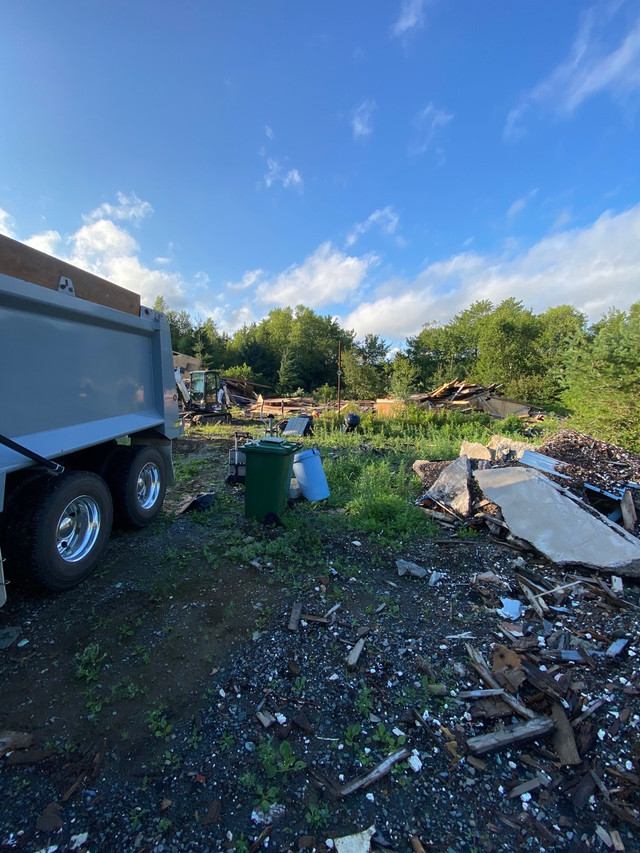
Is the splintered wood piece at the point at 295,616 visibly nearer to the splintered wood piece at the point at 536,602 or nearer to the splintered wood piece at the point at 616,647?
the splintered wood piece at the point at 536,602

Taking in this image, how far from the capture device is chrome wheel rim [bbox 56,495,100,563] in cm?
321

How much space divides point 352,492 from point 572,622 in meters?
3.39

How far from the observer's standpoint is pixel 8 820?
1.62 metres

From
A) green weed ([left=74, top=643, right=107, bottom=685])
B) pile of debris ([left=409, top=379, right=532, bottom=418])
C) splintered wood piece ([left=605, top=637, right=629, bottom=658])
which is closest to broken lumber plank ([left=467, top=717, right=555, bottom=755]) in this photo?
splintered wood piece ([left=605, top=637, right=629, bottom=658])

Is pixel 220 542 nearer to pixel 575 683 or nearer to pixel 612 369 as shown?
pixel 575 683

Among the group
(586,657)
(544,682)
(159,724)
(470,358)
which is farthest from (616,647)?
(470,358)

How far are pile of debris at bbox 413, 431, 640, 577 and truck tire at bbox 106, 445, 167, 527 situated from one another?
385 centimetres

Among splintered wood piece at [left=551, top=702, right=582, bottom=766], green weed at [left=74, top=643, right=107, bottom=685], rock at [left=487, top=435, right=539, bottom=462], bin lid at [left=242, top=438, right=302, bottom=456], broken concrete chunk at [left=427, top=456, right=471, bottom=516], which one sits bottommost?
splintered wood piece at [left=551, top=702, right=582, bottom=766]

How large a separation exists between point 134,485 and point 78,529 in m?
0.88

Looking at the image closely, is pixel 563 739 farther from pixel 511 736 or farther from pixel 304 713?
pixel 304 713

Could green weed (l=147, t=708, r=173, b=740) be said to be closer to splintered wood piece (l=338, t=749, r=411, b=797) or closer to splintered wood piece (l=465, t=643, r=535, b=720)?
splintered wood piece (l=338, t=749, r=411, b=797)

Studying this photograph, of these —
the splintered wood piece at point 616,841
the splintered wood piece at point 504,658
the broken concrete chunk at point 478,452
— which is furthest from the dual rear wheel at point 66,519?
the broken concrete chunk at point 478,452

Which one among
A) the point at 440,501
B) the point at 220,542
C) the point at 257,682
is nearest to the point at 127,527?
the point at 220,542

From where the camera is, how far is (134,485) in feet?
13.9
